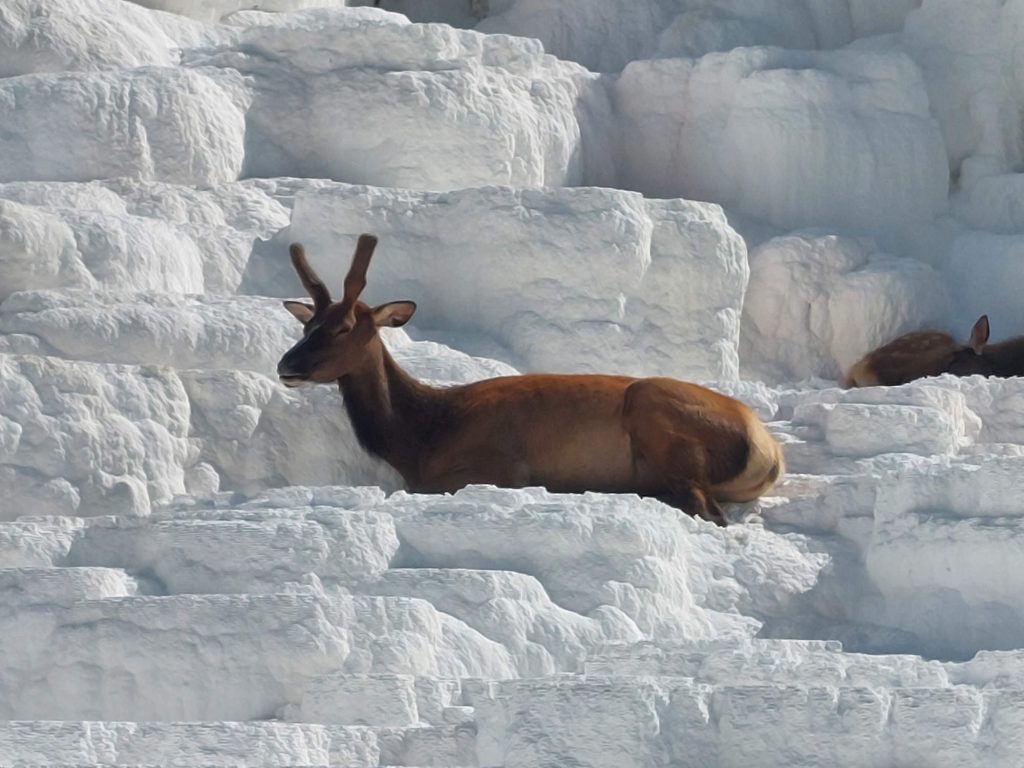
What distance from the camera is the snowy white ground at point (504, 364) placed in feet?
24.2

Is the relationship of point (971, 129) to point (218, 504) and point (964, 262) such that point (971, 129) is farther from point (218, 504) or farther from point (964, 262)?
point (218, 504)

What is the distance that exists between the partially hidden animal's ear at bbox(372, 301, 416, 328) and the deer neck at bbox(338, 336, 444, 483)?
11 centimetres

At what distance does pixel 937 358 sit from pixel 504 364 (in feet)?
11.4

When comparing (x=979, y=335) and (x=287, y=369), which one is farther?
(x=979, y=335)

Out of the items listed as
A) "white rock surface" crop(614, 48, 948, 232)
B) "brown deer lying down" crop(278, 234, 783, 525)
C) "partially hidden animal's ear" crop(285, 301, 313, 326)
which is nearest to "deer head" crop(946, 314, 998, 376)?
"white rock surface" crop(614, 48, 948, 232)

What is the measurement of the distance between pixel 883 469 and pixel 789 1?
7.60 meters

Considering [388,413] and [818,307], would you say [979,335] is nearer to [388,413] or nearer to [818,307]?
[818,307]

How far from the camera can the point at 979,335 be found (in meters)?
15.2

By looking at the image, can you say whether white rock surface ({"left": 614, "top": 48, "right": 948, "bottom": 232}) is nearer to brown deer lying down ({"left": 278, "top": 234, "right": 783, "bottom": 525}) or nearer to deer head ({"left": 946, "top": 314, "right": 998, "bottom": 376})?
deer head ({"left": 946, "top": 314, "right": 998, "bottom": 376})

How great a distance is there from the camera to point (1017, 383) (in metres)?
12.8

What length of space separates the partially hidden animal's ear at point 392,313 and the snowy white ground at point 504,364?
0.41 meters

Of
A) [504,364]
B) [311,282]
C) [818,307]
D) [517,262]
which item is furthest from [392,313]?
[818,307]

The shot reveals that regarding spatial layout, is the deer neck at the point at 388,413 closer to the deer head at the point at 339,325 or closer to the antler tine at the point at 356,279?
the deer head at the point at 339,325

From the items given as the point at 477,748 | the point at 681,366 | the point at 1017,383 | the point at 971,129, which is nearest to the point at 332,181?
the point at 681,366
